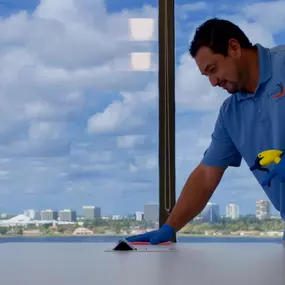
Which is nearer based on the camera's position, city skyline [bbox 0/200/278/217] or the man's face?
the man's face

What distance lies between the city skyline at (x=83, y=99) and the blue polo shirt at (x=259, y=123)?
104cm

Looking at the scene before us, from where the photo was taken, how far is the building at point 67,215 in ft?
10.9

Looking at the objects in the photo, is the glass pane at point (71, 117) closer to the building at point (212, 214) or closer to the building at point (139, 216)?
the building at point (139, 216)

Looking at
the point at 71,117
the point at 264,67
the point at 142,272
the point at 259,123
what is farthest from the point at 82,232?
the point at 142,272

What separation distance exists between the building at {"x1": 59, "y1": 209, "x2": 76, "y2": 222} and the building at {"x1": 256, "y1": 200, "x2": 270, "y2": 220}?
3.65 feet

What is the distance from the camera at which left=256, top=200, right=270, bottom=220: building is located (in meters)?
3.13

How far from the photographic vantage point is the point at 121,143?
3414 mm

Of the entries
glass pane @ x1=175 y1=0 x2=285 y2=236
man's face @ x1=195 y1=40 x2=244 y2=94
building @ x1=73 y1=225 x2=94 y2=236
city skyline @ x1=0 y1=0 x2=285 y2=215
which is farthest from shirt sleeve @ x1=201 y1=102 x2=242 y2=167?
building @ x1=73 y1=225 x2=94 y2=236

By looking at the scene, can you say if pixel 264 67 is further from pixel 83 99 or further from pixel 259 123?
pixel 83 99

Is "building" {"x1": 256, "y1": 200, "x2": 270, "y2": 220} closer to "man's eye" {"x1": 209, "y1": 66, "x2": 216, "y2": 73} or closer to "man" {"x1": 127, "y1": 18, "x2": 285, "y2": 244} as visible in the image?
"man" {"x1": 127, "y1": 18, "x2": 285, "y2": 244}

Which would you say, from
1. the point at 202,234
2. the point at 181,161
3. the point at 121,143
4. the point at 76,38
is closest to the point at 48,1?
the point at 76,38

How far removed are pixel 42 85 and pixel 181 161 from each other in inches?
39.3

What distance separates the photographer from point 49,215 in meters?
3.36

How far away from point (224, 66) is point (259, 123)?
0.25 metres
